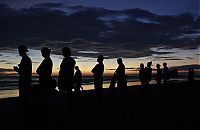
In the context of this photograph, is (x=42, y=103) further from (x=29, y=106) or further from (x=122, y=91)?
(x=122, y=91)

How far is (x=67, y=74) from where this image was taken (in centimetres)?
897

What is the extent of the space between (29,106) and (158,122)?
344 cm

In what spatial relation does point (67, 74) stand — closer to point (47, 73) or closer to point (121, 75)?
point (47, 73)

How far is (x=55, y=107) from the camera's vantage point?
7.21m

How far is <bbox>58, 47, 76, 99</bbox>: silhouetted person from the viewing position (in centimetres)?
886

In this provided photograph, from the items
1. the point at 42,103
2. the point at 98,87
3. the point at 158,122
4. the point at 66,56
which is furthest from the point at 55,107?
the point at 98,87

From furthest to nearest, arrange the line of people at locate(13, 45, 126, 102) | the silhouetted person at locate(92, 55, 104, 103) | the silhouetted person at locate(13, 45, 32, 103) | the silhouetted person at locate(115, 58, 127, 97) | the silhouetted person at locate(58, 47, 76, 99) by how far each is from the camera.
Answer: the silhouetted person at locate(115, 58, 127, 97)
the silhouetted person at locate(92, 55, 104, 103)
the silhouetted person at locate(58, 47, 76, 99)
the silhouetted person at locate(13, 45, 32, 103)
the line of people at locate(13, 45, 126, 102)

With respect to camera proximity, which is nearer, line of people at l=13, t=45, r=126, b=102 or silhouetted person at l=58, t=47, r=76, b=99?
line of people at l=13, t=45, r=126, b=102

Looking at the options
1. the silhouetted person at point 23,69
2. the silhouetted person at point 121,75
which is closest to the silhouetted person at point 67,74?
the silhouetted person at point 23,69

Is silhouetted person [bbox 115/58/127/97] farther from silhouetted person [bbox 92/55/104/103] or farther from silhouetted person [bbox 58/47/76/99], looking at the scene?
silhouetted person [bbox 58/47/76/99]

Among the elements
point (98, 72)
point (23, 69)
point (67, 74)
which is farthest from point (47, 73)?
point (98, 72)

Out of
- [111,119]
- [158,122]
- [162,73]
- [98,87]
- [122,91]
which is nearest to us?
[158,122]

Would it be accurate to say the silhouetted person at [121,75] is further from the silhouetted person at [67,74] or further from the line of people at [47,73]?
the silhouetted person at [67,74]

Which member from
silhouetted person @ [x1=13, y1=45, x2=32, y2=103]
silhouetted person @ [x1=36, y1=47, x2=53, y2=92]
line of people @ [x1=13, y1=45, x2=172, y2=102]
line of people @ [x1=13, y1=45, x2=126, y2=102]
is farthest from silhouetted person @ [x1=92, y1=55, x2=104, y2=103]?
silhouetted person @ [x1=36, y1=47, x2=53, y2=92]
